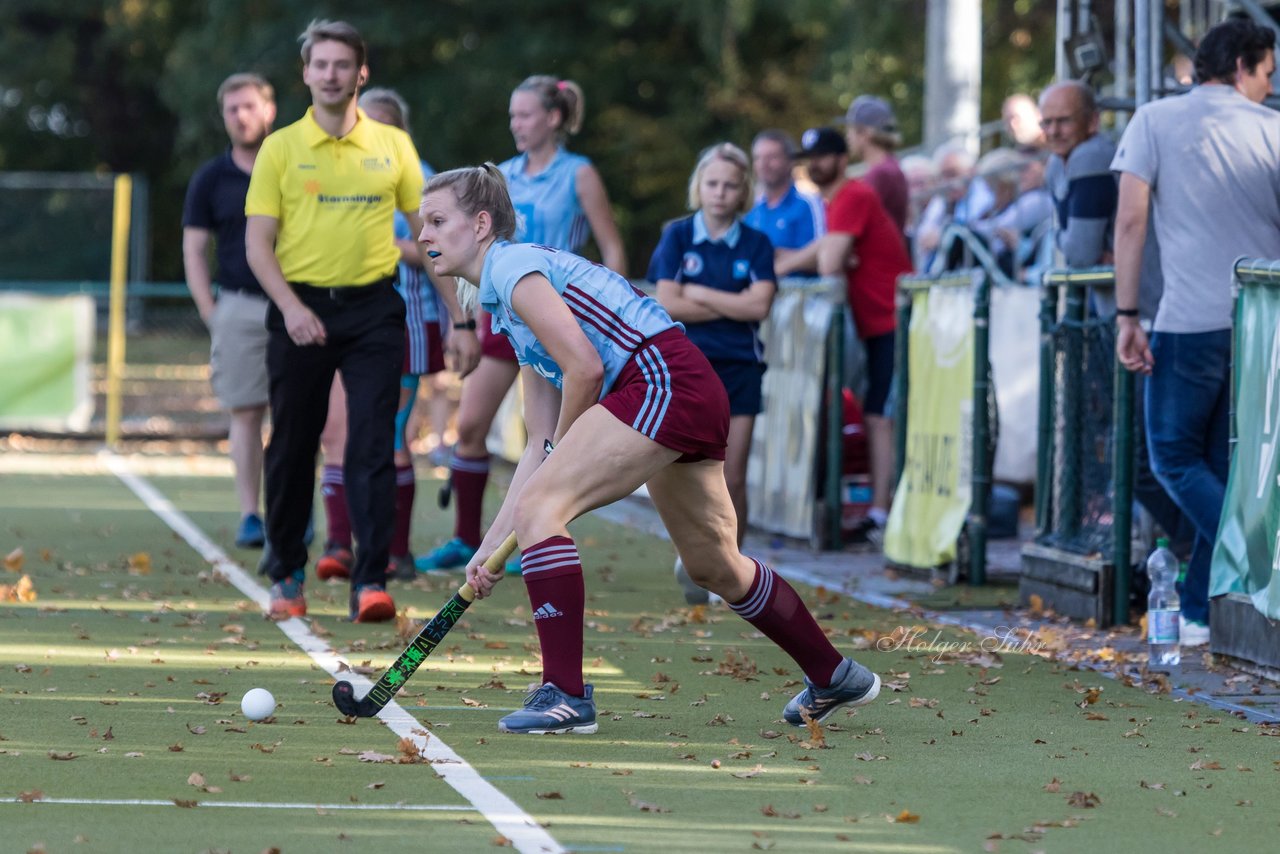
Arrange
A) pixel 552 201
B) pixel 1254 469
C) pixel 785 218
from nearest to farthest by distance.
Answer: pixel 1254 469
pixel 552 201
pixel 785 218

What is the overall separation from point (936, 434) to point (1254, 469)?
3515 millimetres

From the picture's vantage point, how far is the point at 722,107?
34625mm

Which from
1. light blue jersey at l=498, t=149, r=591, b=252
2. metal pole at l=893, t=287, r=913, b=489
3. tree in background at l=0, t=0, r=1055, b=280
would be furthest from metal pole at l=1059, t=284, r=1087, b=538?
tree in background at l=0, t=0, r=1055, b=280

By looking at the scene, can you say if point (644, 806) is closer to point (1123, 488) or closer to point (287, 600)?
point (287, 600)

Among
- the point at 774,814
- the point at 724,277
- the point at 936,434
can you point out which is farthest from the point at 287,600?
the point at 774,814

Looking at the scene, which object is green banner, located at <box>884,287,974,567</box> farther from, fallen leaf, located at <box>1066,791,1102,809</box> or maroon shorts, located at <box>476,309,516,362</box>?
fallen leaf, located at <box>1066,791,1102,809</box>

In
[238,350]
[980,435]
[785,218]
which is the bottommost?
[980,435]

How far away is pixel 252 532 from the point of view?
11805 millimetres

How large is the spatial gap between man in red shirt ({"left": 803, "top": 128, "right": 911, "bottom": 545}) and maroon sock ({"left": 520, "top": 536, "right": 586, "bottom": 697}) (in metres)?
6.15

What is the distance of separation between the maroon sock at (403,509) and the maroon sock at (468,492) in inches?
9.9

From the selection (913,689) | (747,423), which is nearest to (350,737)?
(913,689)

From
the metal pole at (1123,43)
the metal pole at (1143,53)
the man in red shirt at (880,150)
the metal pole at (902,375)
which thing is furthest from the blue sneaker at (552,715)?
the man in red shirt at (880,150)

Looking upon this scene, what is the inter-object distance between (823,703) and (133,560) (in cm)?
551

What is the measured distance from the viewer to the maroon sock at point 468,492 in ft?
35.9
